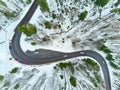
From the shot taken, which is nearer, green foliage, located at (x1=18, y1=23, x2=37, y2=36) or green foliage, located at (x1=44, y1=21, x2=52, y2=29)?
green foliage, located at (x1=18, y1=23, x2=37, y2=36)

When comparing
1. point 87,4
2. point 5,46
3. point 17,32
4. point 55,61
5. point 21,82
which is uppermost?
point 87,4

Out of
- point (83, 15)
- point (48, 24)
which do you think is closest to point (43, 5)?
point (48, 24)

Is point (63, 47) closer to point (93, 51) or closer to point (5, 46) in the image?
point (93, 51)

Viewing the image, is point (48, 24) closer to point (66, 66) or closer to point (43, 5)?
point (43, 5)

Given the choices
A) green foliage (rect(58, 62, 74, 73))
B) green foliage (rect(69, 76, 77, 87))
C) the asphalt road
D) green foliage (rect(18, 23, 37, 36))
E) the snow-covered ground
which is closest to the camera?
green foliage (rect(69, 76, 77, 87))

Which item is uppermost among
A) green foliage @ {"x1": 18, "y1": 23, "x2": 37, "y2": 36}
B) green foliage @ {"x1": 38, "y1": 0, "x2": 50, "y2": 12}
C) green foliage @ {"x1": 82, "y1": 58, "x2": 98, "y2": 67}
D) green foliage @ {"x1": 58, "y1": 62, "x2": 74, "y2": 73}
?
green foliage @ {"x1": 38, "y1": 0, "x2": 50, "y2": 12}

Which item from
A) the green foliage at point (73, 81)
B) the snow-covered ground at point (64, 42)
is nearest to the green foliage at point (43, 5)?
the snow-covered ground at point (64, 42)

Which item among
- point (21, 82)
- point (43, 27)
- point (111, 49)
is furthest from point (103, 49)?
point (21, 82)

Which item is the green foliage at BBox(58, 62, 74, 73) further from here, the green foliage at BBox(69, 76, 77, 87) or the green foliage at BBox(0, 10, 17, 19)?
the green foliage at BBox(0, 10, 17, 19)

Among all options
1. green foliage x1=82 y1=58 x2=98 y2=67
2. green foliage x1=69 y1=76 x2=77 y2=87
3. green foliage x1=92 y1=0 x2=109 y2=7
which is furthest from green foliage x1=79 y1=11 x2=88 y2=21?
green foliage x1=69 y1=76 x2=77 y2=87
